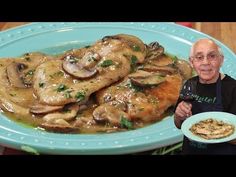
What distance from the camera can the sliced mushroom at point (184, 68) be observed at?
1.46 metres

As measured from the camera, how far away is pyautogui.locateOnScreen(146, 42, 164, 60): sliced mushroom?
1633mm

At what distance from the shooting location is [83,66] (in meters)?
1.54

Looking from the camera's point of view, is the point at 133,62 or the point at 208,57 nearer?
the point at 208,57

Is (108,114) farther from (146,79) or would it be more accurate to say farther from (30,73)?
(30,73)

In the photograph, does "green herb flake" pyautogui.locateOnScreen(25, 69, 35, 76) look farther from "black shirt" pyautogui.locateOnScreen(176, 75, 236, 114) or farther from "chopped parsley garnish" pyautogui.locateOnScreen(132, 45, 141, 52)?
"black shirt" pyautogui.locateOnScreen(176, 75, 236, 114)

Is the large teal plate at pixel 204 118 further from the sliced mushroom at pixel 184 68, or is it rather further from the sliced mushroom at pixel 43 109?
the sliced mushroom at pixel 43 109

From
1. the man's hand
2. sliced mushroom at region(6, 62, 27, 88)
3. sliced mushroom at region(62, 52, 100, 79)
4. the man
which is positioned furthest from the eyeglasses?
sliced mushroom at region(6, 62, 27, 88)

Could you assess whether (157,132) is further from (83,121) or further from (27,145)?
(27,145)

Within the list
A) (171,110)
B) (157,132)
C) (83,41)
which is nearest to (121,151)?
(157,132)

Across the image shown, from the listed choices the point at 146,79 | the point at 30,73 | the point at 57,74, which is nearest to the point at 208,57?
the point at 146,79

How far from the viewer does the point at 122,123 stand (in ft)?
4.54

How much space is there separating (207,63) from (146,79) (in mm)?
249

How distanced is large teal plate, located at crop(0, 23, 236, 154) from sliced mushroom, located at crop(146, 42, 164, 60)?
4cm

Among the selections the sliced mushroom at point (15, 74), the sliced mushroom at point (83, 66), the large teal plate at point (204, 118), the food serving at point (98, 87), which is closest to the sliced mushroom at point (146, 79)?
the food serving at point (98, 87)
